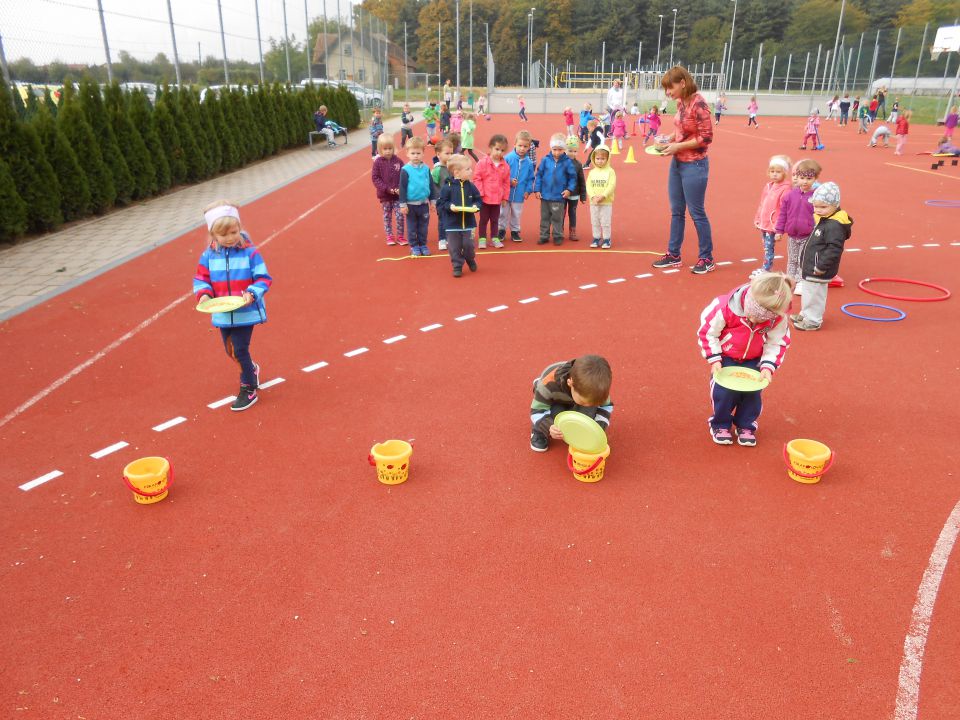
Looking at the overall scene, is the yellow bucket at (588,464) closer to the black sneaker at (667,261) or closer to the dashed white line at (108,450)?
the dashed white line at (108,450)

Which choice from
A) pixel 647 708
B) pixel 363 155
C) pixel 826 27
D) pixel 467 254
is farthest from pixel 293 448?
pixel 826 27

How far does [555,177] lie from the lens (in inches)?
449

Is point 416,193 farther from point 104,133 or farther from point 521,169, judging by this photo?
point 104,133

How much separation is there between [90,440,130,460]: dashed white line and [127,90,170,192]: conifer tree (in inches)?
510

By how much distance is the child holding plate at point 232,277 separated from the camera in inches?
225

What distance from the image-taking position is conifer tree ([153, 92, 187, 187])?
17.6 metres

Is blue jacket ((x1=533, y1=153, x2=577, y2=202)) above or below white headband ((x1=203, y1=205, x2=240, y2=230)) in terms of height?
below

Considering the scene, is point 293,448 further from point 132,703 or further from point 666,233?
point 666,233

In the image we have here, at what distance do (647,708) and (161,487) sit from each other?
3319 mm

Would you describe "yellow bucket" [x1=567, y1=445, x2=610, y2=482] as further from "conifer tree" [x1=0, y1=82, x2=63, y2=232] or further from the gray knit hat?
"conifer tree" [x1=0, y1=82, x2=63, y2=232]

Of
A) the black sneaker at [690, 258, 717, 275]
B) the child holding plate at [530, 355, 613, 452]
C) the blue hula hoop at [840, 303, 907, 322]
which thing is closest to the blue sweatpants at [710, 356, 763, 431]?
the child holding plate at [530, 355, 613, 452]

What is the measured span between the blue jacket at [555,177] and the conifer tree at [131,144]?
9779mm

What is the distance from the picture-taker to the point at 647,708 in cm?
313

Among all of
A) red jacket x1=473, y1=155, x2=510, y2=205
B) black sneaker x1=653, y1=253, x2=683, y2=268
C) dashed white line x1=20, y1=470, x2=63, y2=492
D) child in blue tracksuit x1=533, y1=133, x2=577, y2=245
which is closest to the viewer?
dashed white line x1=20, y1=470, x2=63, y2=492
